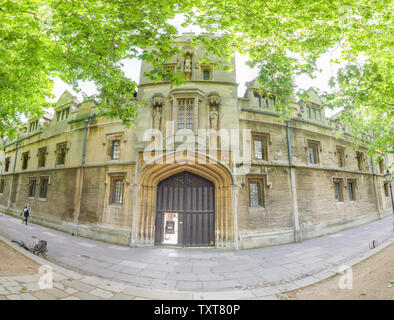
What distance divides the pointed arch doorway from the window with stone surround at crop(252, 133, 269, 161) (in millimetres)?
3475

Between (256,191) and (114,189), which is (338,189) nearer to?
(256,191)

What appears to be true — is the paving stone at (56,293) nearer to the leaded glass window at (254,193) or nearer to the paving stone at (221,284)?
the paving stone at (221,284)

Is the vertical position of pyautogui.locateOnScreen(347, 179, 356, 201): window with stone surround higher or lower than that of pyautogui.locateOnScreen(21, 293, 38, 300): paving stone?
higher

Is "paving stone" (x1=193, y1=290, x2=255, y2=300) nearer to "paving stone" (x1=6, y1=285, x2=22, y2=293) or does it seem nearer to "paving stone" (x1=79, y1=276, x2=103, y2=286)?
"paving stone" (x1=79, y1=276, x2=103, y2=286)

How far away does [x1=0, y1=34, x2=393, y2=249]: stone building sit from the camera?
8586mm

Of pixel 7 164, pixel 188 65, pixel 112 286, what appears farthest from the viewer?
pixel 7 164

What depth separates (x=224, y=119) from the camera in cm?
923

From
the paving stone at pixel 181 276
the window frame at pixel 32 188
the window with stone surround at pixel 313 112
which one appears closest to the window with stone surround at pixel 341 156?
the window with stone surround at pixel 313 112

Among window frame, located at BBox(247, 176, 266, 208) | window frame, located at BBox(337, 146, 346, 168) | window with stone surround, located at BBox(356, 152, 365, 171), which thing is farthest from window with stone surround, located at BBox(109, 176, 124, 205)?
window with stone surround, located at BBox(356, 152, 365, 171)

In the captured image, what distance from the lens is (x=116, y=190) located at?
1001 cm

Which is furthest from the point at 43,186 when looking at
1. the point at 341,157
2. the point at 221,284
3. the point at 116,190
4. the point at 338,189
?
the point at 341,157

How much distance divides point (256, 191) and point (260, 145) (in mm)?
2836

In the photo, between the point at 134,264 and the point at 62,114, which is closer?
the point at 134,264

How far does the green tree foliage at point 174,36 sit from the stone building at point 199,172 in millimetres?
2587
